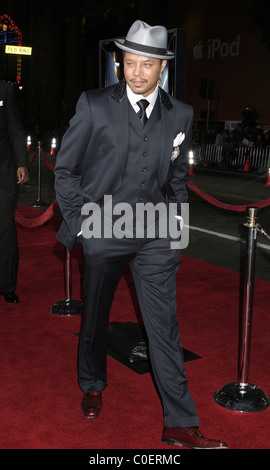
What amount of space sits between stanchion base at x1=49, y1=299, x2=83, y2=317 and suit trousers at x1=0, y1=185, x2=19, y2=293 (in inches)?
18.5

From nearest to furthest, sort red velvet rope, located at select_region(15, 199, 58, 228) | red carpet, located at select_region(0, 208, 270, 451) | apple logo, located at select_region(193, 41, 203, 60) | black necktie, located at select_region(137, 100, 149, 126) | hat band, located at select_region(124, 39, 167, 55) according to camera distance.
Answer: hat band, located at select_region(124, 39, 167, 55), black necktie, located at select_region(137, 100, 149, 126), red carpet, located at select_region(0, 208, 270, 451), red velvet rope, located at select_region(15, 199, 58, 228), apple logo, located at select_region(193, 41, 203, 60)

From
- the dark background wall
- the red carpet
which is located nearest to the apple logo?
the dark background wall

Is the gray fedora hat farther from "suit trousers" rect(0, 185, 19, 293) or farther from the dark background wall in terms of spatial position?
the dark background wall

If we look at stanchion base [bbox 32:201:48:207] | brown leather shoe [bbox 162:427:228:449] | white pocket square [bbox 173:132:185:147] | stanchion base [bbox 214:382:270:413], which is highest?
white pocket square [bbox 173:132:185:147]

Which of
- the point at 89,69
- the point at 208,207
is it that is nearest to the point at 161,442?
the point at 208,207

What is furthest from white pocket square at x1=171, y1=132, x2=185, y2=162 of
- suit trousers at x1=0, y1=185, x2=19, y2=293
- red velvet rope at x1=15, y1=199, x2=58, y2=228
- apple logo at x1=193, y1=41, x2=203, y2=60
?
apple logo at x1=193, y1=41, x2=203, y2=60

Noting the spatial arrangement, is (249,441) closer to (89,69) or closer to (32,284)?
(32,284)

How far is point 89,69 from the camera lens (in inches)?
1737

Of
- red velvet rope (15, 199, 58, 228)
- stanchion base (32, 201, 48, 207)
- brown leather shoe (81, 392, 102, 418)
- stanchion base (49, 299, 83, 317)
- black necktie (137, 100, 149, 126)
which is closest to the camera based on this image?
black necktie (137, 100, 149, 126)

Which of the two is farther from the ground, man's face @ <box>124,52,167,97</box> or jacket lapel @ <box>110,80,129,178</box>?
man's face @ <box>124,52,167,97</box>

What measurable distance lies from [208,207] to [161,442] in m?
8.66

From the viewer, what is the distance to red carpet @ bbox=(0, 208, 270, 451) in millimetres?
3131

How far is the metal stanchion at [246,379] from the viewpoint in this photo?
3.46 m

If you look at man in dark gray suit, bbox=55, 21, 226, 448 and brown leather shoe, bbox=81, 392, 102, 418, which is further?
brown leather shoe, bbox=81, 392, 102, 418
